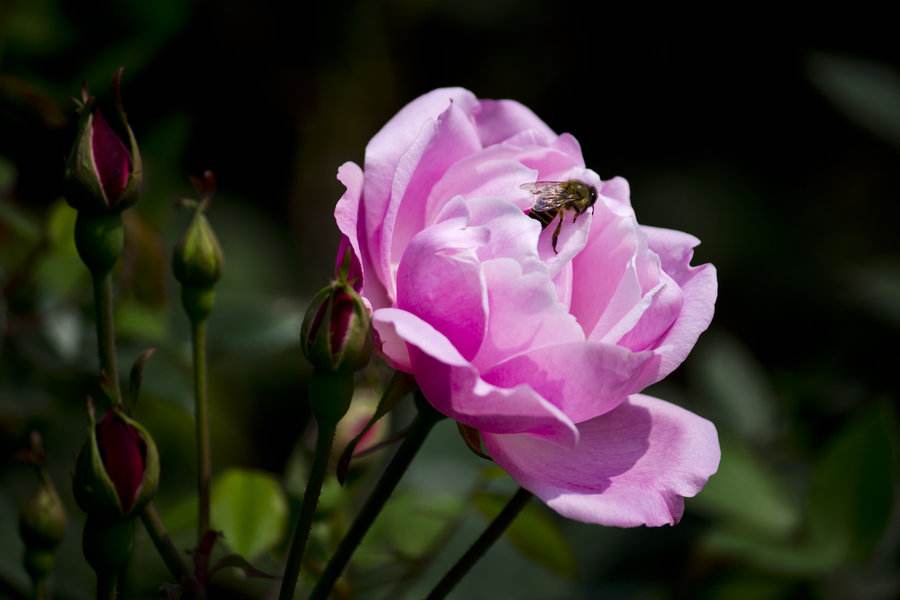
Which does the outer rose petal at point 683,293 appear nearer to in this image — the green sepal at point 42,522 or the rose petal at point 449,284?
the rose petal at point 449,284

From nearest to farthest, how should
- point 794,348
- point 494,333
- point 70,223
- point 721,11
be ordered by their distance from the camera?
point 494,333 → point 70,223 → point 794,348 → point 721,11

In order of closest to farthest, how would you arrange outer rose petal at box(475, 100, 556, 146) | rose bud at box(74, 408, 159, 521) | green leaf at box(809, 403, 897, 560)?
rose bud at box(74, 408, 159, 521), outer rose petal at box(475, 100, 556, 146), green leaf at box(809, 403, 897, 560)

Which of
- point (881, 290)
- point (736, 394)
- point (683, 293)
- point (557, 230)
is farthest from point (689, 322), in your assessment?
point (881, 290)

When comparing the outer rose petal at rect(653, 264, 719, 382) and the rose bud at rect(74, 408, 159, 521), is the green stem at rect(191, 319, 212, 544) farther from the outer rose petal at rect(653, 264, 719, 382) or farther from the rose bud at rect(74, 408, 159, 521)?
the outer rose petal at rect(653, 264, 719, 382)

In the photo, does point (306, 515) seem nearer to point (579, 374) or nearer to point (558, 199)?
point (579, 374)

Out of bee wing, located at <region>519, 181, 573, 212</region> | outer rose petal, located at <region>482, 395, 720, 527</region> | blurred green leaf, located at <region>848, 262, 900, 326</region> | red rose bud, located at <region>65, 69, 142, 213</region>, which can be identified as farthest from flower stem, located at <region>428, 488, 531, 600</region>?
blurred green leaf, located at <region>848, 262, 900, 326</region>

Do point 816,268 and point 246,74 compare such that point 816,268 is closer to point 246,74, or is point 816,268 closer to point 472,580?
point 246,74

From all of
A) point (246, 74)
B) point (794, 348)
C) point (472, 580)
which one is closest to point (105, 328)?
point (472, 580)
